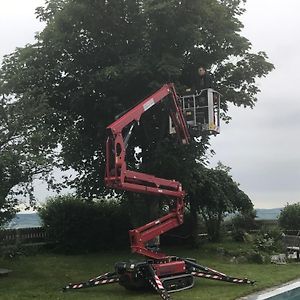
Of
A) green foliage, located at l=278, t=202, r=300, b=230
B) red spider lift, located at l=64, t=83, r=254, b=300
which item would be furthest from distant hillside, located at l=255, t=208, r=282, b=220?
red spider lift, located at l=64, t=83, r=254, b=300

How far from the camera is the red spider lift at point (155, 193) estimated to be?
12.3 meters

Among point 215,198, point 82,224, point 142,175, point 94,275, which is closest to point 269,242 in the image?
point 215,198

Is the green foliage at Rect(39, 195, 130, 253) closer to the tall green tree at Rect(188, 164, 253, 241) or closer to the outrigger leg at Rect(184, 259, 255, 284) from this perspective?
the tall green tree at Rect(188, 164, 253, 241)

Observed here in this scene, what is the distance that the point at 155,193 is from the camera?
44.1 ft

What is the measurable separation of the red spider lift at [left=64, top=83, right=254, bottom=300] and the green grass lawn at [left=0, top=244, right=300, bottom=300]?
0.32 m

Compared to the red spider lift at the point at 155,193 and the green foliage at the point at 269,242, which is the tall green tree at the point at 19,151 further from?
the green foliage at the point at 269,242

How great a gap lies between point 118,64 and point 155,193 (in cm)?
702

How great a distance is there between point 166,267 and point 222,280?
1685 mm

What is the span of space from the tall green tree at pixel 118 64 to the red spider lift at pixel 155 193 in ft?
11.2

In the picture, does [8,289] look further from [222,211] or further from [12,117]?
[222,211]

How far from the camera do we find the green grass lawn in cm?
1230

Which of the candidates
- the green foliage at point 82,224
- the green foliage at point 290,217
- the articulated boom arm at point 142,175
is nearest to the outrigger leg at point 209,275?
the articulated boom arm at point 142,175

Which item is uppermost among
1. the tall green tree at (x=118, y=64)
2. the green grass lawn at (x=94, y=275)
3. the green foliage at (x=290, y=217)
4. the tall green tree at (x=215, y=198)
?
the tall green tree at (x=118, y=64)

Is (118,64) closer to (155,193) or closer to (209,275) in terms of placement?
(155,193)
